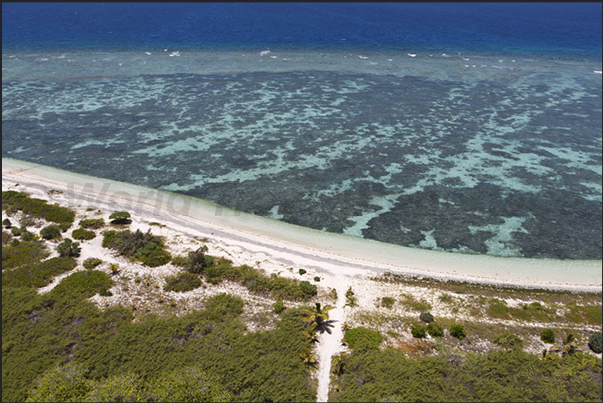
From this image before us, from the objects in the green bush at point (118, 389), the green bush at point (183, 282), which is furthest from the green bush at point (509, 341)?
the green bush at point (118, 389)

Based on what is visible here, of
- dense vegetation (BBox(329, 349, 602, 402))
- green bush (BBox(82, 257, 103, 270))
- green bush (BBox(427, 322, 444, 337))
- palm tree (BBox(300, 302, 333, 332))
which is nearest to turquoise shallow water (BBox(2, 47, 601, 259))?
green bush (BBox(427, 322, 444, 337))

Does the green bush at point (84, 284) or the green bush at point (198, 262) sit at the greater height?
the green bush at point (198, 262)

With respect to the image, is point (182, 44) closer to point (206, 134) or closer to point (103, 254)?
point (206, 134)

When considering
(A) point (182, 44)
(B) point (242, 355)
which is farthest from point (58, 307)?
(A) point (182, 44)

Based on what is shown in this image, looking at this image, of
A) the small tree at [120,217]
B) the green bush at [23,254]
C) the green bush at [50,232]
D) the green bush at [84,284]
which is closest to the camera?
the green bush at [84,284]

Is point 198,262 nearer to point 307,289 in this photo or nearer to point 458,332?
point 307,289

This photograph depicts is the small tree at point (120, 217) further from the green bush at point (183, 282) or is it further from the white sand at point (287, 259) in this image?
the green bush at point (183, 282)

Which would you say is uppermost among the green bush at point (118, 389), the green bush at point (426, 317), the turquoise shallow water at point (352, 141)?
the turquoise shallow water at point (352, 141)
